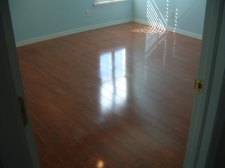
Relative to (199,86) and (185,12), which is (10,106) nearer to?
(199,86)

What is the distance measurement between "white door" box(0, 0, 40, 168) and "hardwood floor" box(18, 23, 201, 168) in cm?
134

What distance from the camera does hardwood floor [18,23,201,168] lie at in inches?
83.2

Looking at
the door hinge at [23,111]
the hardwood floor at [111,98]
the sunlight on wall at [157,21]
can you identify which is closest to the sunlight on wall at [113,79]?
the hardwood floor at [111,98]

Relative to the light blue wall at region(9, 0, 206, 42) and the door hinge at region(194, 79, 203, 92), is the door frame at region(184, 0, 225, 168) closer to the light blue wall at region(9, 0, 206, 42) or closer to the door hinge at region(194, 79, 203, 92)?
the door hinge at region(194, 79, 203, 92)

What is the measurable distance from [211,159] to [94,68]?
2617mm

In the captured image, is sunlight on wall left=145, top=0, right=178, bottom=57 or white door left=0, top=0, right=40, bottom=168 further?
sunlight on wall left=145, top=0, right=178, bottom=57

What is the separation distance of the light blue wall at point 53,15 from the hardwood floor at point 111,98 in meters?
0.26

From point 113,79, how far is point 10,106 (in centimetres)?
269

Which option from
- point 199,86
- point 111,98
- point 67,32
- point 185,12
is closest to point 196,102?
point 199,86

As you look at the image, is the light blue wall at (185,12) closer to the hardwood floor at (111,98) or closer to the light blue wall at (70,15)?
the light blue wall at (70,15)

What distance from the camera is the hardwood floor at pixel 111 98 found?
6.93 ft

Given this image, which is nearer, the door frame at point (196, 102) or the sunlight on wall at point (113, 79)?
the door frame at point (196, 102)

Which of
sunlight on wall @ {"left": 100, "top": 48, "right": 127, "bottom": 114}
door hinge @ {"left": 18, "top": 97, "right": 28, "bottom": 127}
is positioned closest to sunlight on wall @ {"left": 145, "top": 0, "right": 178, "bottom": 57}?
sunlight on wall @ {"left": 100, "top": 48, "right": 127, "bottom": 114}

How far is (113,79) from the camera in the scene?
10.9 ft
